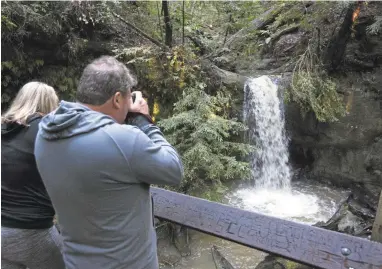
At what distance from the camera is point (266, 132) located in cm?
752

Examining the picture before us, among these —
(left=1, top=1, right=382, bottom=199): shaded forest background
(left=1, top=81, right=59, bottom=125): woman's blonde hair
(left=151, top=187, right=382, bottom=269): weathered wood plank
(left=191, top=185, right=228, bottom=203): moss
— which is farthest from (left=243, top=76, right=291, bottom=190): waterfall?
(left=1, top=81, right=59, bottom=125): woman's blonde hair

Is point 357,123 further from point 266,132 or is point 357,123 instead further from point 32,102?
point 32,102

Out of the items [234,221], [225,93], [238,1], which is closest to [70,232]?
[234,221]

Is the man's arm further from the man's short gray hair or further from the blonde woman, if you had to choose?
the blonde woman

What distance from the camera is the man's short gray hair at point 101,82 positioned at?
142cm

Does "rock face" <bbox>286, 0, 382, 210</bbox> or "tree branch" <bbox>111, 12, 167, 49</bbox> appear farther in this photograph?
"rock face" <bbox>286, 0, 382, 210</bbox>

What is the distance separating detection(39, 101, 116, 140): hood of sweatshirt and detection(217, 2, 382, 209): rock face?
613cm

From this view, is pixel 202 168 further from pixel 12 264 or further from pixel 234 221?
pixel 12 264

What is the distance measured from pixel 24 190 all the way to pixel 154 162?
874mm

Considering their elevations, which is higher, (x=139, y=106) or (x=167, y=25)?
(x=167, y=25)

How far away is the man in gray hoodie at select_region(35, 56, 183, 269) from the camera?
138 centimetres

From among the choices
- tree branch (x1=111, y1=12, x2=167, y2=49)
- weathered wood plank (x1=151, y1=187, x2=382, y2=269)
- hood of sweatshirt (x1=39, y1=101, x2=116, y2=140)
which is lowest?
weathered wood plank (x1=151, y1=187, x2=382, y2=269)

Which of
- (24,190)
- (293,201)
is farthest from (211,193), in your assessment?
(24,190)

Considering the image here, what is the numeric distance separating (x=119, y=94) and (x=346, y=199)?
6314mm
